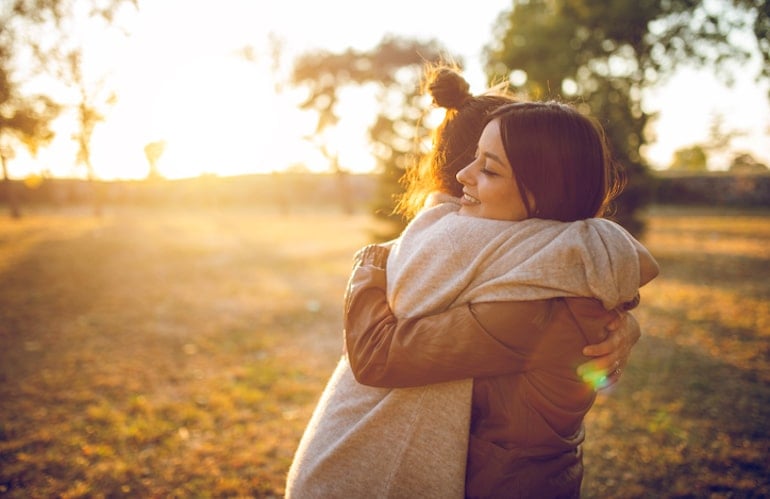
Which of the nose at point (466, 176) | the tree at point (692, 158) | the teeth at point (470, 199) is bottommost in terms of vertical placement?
the tree at point (692, 158)

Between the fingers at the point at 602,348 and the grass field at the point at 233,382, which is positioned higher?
the fingers at the point at 602,348

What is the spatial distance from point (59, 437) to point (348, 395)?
424 centimetres

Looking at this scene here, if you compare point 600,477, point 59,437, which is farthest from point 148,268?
point 600,477

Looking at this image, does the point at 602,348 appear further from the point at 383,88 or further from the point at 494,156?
the point at 383,88

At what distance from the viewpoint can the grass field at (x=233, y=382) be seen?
3.74 m

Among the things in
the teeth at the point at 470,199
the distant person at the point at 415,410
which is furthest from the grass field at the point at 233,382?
the teeth at the point at 470,199

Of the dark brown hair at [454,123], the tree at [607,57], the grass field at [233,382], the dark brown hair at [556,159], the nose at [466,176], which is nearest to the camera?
the dark brown hair at [556,159]

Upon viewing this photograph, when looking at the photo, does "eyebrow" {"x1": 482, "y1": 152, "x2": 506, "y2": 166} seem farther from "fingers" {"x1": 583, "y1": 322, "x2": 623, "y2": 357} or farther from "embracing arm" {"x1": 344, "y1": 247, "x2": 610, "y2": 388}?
"fingers" {"x1": 583, "y1": 322, "x2": 623, "y2": 357}

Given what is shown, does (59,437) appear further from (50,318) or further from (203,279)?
(203,279)

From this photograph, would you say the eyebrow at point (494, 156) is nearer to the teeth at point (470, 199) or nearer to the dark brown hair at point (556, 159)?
the dark brown hair at point (556, 159)

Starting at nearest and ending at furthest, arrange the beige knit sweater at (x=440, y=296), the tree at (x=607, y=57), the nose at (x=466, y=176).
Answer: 1. the beige knit sweater at (x=440, y=296)
2. the nose at (x=466, y=176)
3. the tree at (x=607, y=57)

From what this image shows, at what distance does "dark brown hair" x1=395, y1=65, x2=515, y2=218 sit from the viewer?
1733 mm

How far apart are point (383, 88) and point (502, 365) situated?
21.9m

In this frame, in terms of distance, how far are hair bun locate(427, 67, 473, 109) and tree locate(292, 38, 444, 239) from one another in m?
0.15
